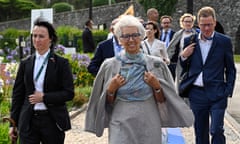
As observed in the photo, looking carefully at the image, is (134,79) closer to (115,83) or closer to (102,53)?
(115,83)

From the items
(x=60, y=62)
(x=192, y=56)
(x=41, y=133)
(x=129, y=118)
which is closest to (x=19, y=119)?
(x=41, y=133)

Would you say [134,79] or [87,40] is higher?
[134,79]

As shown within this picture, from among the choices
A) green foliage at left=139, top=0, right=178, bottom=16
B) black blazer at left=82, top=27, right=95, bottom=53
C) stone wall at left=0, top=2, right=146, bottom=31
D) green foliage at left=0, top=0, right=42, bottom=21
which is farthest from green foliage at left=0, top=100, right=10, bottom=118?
green foliage at left=0, top=0, right=42, bottom=21

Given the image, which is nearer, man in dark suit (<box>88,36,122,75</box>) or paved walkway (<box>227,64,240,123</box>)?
man in dark suit (<box>88,36,122,75</box>)

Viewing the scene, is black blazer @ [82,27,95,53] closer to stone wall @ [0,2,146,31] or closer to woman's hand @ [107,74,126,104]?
woman's hand @ [107,74,126,104]

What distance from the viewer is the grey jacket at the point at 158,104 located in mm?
4227

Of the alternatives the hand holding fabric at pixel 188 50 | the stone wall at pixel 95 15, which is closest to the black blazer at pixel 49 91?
Answer: the hand holding fabric at pixel 188 50

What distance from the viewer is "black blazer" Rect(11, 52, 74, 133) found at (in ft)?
14.8

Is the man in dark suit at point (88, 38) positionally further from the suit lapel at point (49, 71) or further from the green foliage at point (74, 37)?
the suit lapel at point (49, 71)

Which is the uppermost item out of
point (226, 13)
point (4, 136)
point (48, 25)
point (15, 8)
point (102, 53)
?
point (48, 25)

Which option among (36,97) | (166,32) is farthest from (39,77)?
(166,32)

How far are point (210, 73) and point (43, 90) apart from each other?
2.01m

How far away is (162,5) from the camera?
3803 cm

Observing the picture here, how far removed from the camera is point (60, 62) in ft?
15.0
